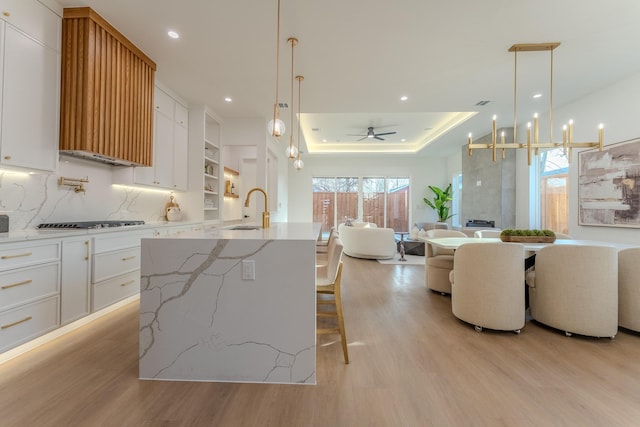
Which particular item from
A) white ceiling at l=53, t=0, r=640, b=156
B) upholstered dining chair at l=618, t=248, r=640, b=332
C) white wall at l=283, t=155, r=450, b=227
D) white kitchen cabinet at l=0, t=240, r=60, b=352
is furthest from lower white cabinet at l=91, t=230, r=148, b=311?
white wall at l=283, t=155, r=450, b=227

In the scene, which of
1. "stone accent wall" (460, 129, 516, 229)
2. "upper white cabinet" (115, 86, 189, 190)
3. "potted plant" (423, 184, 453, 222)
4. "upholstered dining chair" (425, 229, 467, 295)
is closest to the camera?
"upholstered dining chair" (425, 229, 467, 295)

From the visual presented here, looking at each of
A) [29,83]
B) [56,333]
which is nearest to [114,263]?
[56,333]

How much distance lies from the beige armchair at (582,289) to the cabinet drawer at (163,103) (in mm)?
4832

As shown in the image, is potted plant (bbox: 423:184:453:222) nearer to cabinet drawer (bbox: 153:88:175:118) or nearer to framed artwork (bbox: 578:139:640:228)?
framed artwork (bbox: 578:139:640:228)

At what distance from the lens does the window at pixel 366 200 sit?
9.15 meters

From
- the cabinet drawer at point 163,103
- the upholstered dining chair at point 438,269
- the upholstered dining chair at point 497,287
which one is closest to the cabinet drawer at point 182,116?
the cabinet drawer at point 163,103

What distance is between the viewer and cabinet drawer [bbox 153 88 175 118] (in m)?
3.74

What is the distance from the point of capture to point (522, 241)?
292 centimetres

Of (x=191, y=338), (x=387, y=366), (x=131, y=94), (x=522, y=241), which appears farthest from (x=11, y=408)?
(x=522, y=241)

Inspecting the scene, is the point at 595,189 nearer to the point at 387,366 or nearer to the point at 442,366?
the point at 442,366

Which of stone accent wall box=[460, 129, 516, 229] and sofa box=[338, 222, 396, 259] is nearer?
sofa box=[338, 222, 396, 259]

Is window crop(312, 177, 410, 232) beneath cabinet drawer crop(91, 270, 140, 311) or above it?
above

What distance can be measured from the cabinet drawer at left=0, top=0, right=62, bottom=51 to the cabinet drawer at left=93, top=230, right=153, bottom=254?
1.73 m

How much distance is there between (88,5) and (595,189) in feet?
21.7
